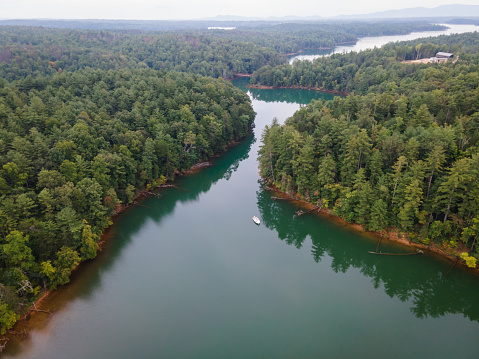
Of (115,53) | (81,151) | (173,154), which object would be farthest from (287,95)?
(81,151)

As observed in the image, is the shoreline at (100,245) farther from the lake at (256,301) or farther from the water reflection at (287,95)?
the water reflection at (287,95)

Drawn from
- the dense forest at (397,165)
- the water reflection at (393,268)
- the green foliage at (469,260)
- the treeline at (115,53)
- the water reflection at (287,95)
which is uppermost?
the treeline at (115,53)

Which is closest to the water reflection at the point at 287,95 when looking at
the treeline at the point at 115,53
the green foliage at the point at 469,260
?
the treeline at the point at 115,53

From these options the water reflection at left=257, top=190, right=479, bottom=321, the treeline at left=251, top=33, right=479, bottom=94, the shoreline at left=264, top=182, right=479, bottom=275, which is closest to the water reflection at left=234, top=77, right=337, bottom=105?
the treeline at left=251, top=33, right=479, bottom=94

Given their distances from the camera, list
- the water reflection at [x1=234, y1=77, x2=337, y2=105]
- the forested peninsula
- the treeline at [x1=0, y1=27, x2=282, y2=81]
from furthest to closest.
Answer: the water reflection at [x1=234, y1=77, x2=337, y2=105], the treeline at [x1=0, y1=27, x2=282, y2=81], the forested peninsula

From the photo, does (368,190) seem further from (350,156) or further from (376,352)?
(376,352)

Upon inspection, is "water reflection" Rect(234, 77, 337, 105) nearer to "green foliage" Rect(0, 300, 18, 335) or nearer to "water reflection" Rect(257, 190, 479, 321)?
"water reflection" Rect(257, 190, 479, 321)
